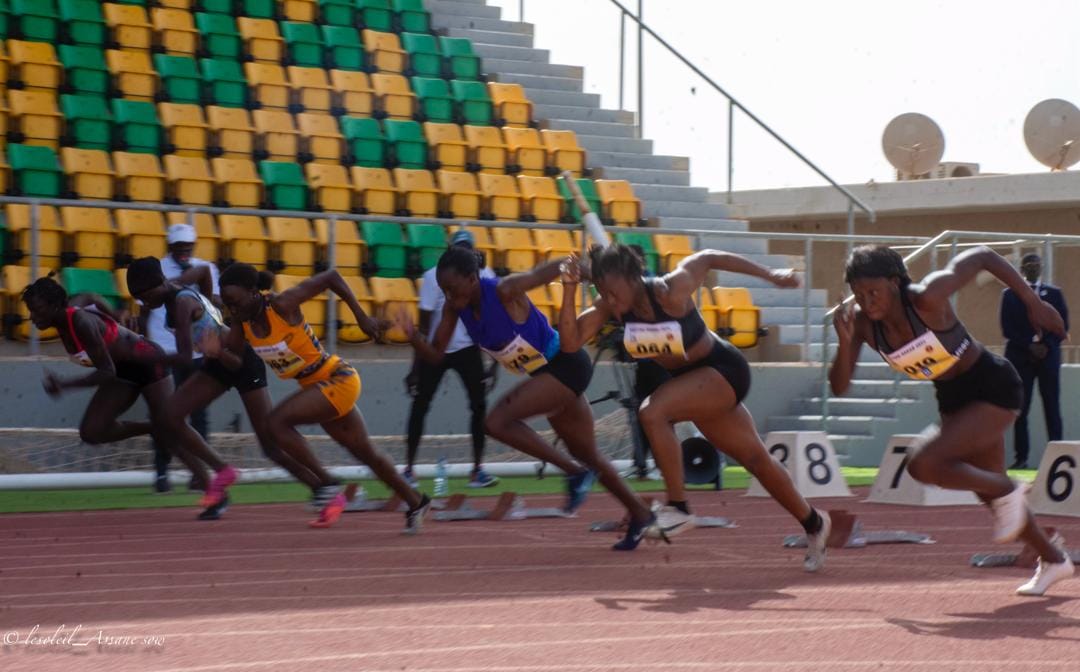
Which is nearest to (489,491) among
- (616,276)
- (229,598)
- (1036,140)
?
(616,276)

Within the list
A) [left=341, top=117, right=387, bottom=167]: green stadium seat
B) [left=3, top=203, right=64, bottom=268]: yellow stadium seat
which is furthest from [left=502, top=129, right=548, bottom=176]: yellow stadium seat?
[left=3, top=203, right=64, bottom=268]: yellow stadium seat

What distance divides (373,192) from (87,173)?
3.08m

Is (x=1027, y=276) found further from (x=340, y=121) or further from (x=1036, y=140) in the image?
(x=1036, y=140)

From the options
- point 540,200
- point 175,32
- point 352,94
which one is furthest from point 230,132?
point 540,200

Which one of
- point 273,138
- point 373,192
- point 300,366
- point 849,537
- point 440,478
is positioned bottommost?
point 440,478

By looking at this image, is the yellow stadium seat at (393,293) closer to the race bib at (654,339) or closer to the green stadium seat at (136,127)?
the green stadium seat at (136,127)

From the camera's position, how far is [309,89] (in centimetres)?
1858

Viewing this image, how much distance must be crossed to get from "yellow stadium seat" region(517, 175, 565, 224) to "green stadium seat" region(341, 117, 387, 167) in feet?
5.40

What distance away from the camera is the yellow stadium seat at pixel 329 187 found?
16984 mm

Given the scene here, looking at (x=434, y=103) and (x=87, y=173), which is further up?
(x=434, y=103)

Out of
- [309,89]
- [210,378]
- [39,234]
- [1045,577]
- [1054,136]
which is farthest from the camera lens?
[1054,136]

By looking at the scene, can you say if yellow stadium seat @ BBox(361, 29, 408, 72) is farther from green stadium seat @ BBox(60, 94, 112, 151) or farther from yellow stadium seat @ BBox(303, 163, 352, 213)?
green stadium seat @ BBox(60, 94, 112, 151)

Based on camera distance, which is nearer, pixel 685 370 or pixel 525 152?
pixel 685 370

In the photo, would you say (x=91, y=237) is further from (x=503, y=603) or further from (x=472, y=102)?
(x=503, y=603)
